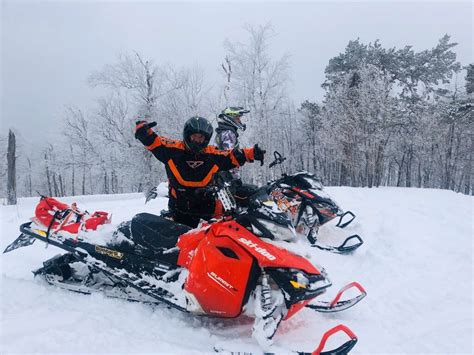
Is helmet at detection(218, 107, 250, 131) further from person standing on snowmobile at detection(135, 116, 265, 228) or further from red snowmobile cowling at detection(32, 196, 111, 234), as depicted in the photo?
red snowmobile cowling at detection(32, 196, 111, 234)

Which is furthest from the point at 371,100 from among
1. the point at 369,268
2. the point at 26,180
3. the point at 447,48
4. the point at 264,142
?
the point at 26,180

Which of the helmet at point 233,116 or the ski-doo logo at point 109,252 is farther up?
the helmet at point 233,116

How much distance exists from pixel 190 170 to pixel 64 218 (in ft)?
4.49

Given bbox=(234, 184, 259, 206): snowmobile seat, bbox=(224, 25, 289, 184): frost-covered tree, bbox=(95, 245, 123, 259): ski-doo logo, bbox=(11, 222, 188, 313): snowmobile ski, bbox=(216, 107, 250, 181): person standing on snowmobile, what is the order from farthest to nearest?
bbox=(224, 25, 289, 184): frost-covered tree < bbox=(216, 107, 250, 181): person standing on snowmobile < bbox=(95, 245, 123, 259): ski-doo logo < bbox=(11, 222, 188, 313): snowmobile ski < bbox=(234, 184, 259, 206): snowmobile seat

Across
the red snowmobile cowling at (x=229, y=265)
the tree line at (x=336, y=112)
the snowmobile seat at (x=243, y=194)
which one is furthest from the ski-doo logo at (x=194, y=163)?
the tree line at (x=336, y=112)

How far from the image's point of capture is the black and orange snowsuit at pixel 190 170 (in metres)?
3.65

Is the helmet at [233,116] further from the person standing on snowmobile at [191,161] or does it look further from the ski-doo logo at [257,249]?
the ski-doo logo at [257,249]

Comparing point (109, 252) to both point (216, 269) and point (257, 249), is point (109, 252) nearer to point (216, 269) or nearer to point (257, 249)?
point (216, 269)

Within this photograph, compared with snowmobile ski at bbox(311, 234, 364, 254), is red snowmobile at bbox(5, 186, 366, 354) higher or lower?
higher

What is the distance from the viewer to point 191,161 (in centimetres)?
365

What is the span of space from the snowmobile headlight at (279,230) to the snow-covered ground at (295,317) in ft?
0.49

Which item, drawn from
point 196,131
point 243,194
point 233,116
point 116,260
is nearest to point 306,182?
point 233,116

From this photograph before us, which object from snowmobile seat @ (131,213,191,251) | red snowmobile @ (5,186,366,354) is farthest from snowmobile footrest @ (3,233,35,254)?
snowmobile seat @ (131,213,191,251)

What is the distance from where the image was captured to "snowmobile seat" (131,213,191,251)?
319 cm
